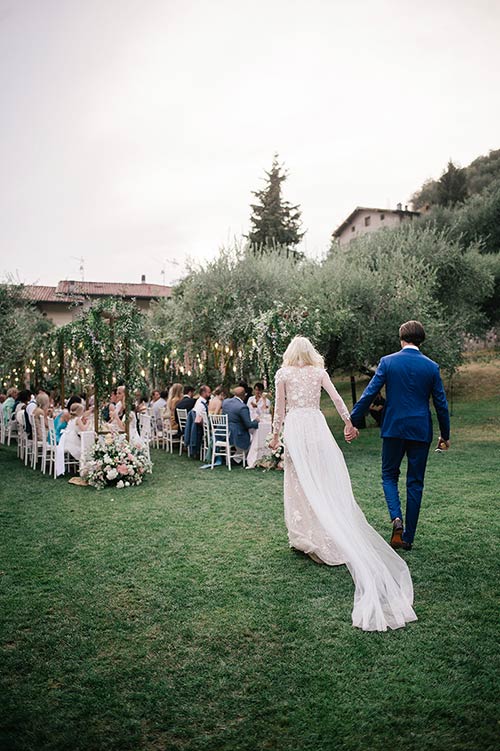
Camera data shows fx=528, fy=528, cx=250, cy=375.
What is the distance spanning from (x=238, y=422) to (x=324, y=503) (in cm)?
590

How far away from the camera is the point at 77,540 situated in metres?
5.64

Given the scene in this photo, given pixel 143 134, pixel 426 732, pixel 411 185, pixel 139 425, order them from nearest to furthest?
1. pixel 426 732
2. pixel 139 425
3. pixel 143 134
4. pixel 411 185

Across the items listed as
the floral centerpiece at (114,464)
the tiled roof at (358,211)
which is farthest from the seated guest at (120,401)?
the tiled roof at (358,211)

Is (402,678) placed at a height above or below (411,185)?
below

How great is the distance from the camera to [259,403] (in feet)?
37.9

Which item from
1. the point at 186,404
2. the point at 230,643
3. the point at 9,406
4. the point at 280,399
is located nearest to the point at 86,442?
the point at 186,404

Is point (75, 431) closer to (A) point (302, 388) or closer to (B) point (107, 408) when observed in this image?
(B) point (107, 408)

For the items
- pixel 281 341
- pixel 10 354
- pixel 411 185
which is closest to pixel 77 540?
pixel 281 341

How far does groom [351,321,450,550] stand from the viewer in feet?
15.6

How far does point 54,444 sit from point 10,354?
9.73m

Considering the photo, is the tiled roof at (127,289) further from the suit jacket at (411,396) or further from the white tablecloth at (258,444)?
the suit jacket at (411,396)

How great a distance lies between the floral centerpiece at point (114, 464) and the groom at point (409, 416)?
5.06m

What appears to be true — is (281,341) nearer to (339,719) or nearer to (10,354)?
(339,719)

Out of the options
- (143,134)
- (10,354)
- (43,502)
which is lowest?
(43,502)
